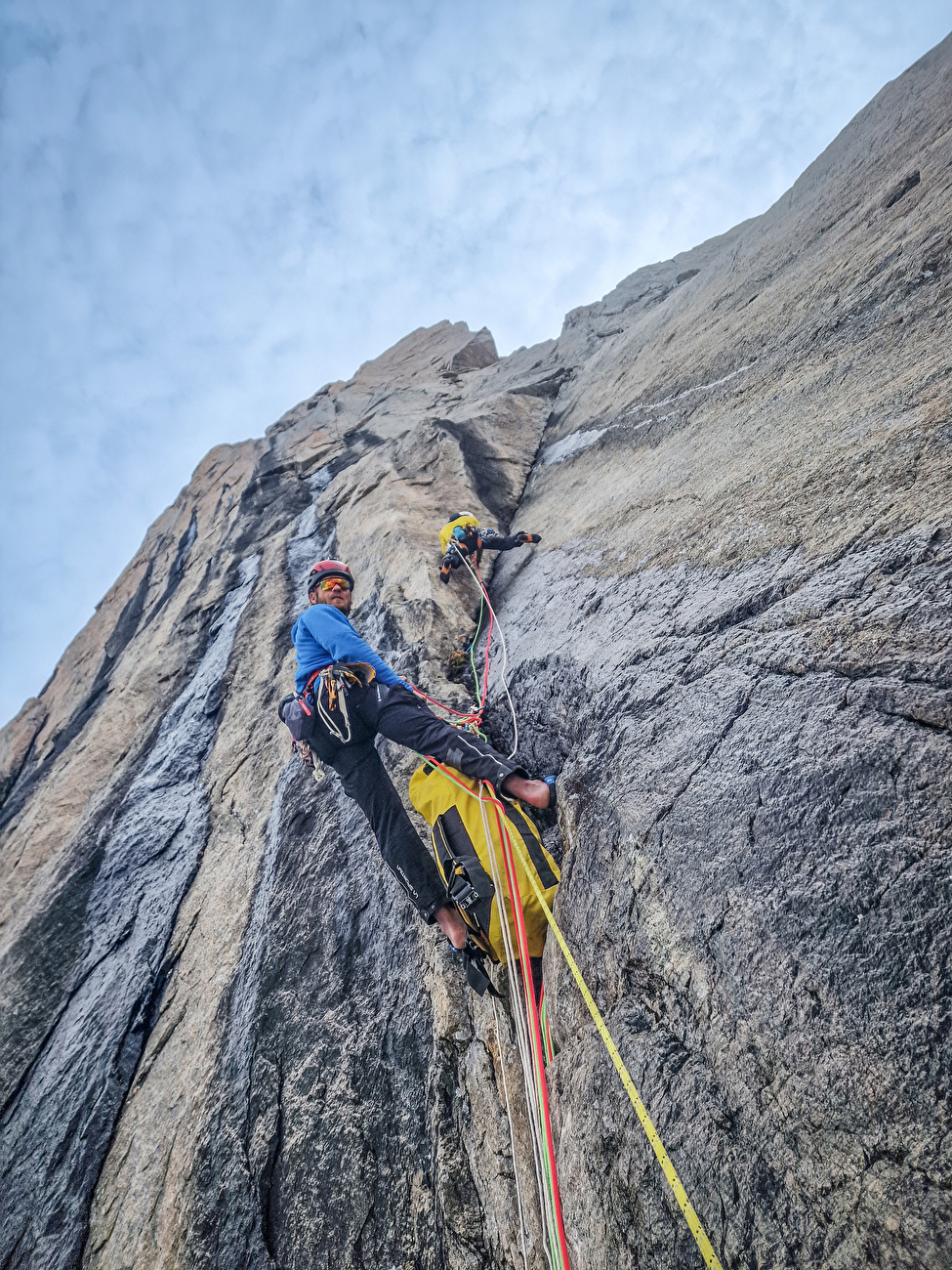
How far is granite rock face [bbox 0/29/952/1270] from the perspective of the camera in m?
1.43

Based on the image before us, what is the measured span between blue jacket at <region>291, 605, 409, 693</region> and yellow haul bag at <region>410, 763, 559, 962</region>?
3.05 ft

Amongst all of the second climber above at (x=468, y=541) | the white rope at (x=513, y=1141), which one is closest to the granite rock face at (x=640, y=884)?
the white rope at (x=513, y=1141)

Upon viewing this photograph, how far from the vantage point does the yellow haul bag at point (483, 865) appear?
2709mm

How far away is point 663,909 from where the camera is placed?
76.1 inches

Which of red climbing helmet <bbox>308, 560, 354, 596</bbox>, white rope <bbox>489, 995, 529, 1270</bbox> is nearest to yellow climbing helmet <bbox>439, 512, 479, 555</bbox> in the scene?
red climbing helmet <bbox>308, 560, 354, 596</bbox>

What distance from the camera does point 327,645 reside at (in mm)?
3609

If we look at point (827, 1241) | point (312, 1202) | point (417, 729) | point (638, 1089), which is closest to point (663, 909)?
point (638, 1089)

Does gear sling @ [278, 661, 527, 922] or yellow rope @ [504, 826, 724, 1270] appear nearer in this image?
yellow rope @ [504, 826, 724, 1270]

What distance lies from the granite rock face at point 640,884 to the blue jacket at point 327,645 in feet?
2.64

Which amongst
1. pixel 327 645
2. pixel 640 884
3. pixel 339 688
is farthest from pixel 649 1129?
pixel 327 645

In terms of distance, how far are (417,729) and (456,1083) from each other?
63.4 inches

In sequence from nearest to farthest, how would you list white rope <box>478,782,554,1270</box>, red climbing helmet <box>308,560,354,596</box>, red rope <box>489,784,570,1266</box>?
red rope <box>489,784,570,1266</box> < white rope <box>478,782,554,1270</box> < red climbing helmet <box>308,560,354,596</box>

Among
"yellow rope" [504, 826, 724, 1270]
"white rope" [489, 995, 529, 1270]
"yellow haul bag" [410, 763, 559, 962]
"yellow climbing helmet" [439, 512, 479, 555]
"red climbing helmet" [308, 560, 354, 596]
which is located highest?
"red climbing helmet" [308, 560, 354, 596]

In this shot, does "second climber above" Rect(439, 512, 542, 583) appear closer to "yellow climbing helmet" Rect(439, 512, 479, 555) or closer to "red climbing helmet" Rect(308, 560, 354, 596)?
"yellow climbing helmet" Rect(439, 512, 479, 555)
